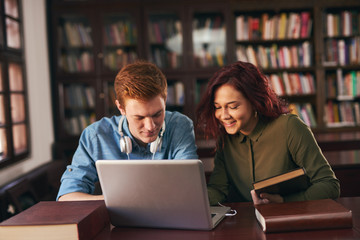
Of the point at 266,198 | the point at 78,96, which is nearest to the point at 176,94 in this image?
the point at 78,96

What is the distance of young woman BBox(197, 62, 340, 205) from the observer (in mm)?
1459

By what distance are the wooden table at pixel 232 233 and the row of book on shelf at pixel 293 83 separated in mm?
2758

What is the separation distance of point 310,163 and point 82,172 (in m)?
0.90

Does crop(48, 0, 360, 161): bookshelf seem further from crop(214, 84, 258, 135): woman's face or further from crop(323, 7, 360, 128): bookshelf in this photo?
crop(214, 84, 258, 135): woman's face

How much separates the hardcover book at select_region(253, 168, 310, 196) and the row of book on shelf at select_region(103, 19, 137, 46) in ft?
9.58

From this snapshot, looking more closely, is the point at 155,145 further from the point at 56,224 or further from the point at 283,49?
the point at 283,49

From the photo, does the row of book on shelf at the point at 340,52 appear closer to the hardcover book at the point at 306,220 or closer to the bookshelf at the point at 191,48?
the bookshelf at the point at 191,48

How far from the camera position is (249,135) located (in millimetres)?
1566

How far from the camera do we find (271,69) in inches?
150

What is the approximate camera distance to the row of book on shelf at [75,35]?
3.79 metres

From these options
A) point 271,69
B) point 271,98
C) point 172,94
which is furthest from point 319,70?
point 271,98

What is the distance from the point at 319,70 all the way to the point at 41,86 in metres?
2.77

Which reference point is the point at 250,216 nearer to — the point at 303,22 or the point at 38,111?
the point at 38,111

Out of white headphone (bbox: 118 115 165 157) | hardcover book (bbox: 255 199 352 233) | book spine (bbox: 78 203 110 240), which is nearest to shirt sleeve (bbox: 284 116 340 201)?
hardcover book (bbox: 255 199 352 233)
